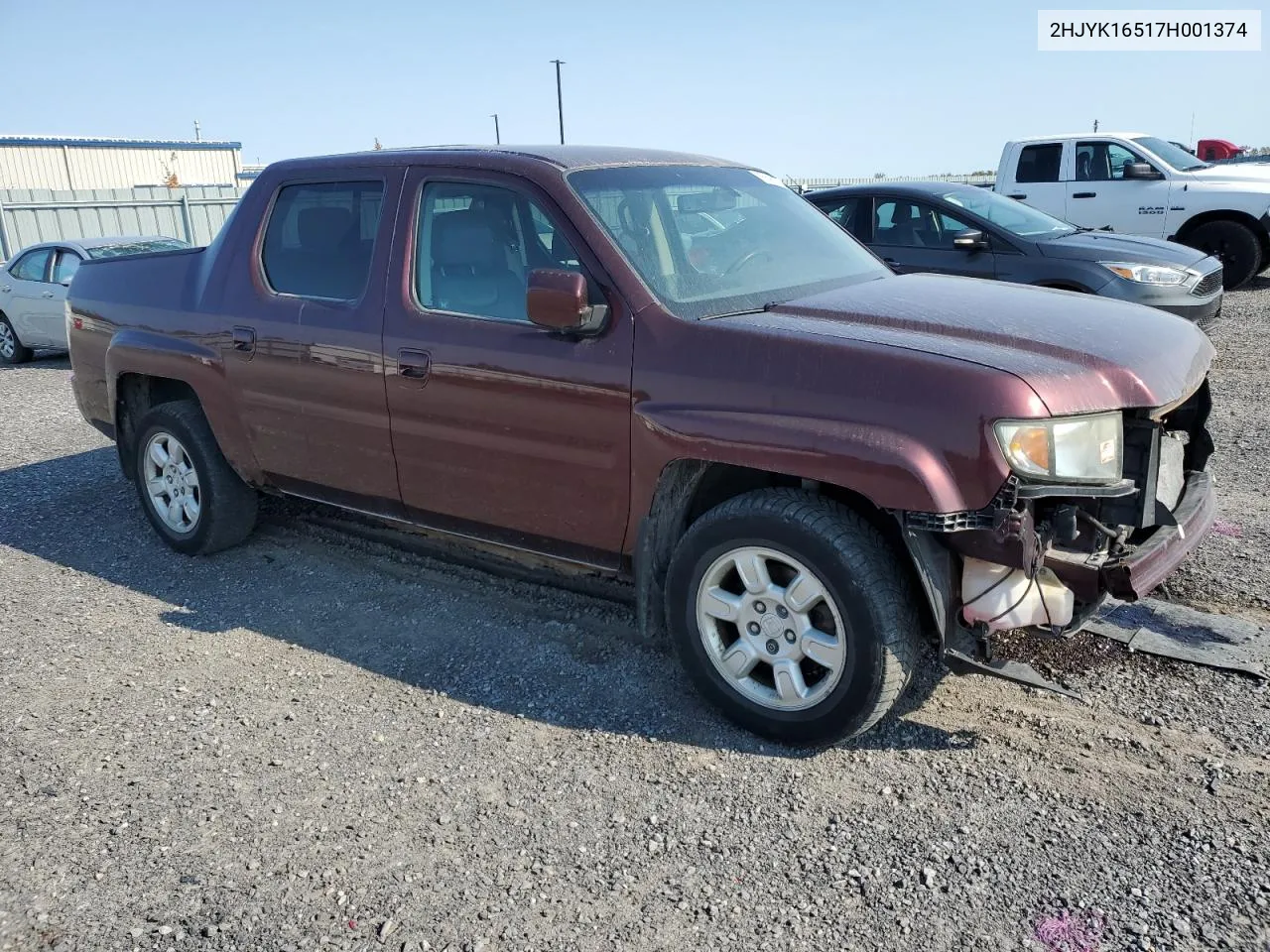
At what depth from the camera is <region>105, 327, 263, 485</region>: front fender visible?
489cm

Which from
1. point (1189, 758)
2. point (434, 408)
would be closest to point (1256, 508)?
point (1189, 758)

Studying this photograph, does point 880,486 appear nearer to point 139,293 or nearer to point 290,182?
point 290,182

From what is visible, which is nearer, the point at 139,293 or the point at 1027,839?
the point at 1027,839

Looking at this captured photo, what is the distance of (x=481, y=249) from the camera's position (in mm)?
4059

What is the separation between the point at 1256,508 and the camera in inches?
207

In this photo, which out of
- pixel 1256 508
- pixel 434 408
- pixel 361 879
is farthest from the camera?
pixel 1256 508

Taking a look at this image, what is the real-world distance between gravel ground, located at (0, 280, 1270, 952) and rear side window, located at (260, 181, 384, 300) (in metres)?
1.44

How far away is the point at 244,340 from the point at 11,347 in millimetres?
10008

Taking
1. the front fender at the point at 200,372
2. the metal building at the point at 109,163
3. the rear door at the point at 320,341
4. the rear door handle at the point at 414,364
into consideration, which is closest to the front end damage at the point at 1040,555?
the rear door handle at the point at 414,364

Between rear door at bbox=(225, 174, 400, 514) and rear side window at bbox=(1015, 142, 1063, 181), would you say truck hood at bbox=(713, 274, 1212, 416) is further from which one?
rear side window at bbox=(1015, 142, 1063, 181)

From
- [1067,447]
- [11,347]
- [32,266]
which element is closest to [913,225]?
[1067,447]

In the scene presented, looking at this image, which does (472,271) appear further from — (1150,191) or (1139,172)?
(1150,191)

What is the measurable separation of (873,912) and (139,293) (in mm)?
4521

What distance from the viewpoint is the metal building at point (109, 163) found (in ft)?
138
